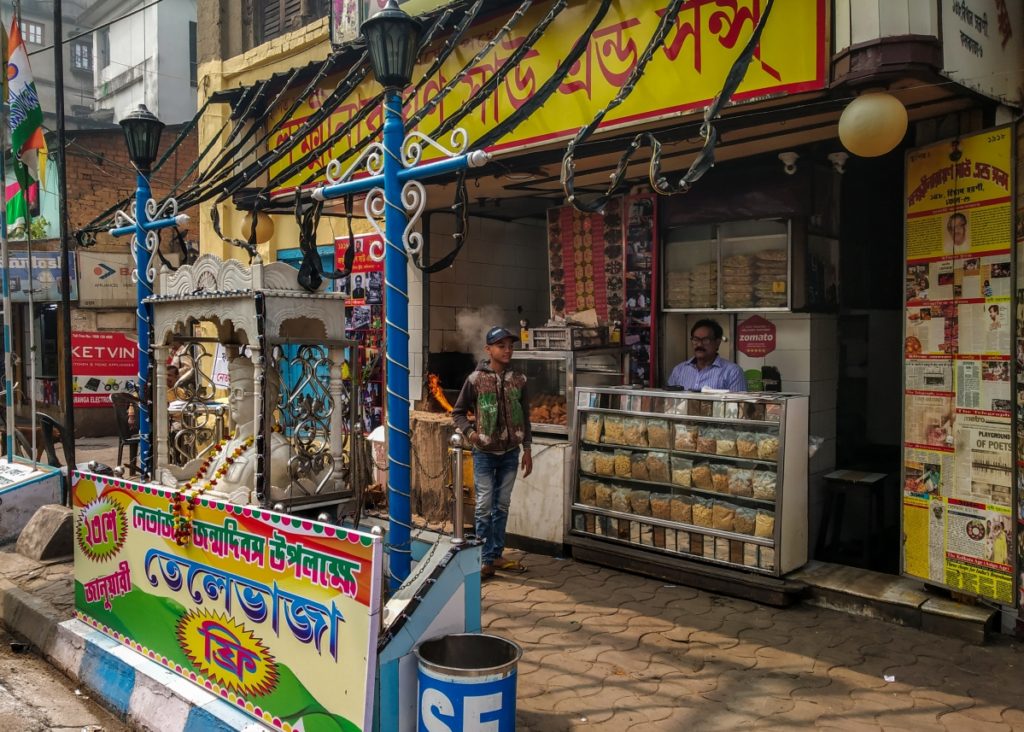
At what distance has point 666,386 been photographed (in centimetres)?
732

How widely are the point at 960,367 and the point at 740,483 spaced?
1696 mm

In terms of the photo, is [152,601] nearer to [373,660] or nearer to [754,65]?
[373,660]

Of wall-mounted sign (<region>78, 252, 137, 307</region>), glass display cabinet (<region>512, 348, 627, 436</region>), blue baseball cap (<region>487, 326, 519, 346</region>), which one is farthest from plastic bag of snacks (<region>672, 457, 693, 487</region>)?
wall-mounted sign (<region>78, 252, 137, 307</region>)

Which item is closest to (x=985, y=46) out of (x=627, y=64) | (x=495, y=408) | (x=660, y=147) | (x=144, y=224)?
(x=627, y=64)

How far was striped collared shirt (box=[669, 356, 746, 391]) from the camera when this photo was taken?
6.50 metres

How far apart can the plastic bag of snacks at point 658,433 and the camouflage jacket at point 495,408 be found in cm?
102

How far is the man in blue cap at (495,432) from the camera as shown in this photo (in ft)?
20.9

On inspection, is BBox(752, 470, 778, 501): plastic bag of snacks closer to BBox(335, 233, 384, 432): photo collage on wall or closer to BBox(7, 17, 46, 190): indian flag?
BBox(335, 233, 384, 432): photo collage on wall

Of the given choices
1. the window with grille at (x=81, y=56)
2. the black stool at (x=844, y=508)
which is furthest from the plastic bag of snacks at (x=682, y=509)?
the window with grille at (x=81, y=56)

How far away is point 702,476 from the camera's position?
616 cm

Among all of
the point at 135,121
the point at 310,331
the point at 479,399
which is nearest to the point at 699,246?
the point at 479,399

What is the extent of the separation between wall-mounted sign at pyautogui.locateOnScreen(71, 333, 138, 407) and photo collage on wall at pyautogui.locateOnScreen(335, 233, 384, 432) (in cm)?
736

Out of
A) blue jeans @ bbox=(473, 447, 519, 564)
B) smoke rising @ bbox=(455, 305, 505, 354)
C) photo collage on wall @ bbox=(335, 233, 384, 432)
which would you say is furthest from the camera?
photo collage on wall @ bbox=(335, 233, 384, 432)

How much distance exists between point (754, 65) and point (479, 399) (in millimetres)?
3172
